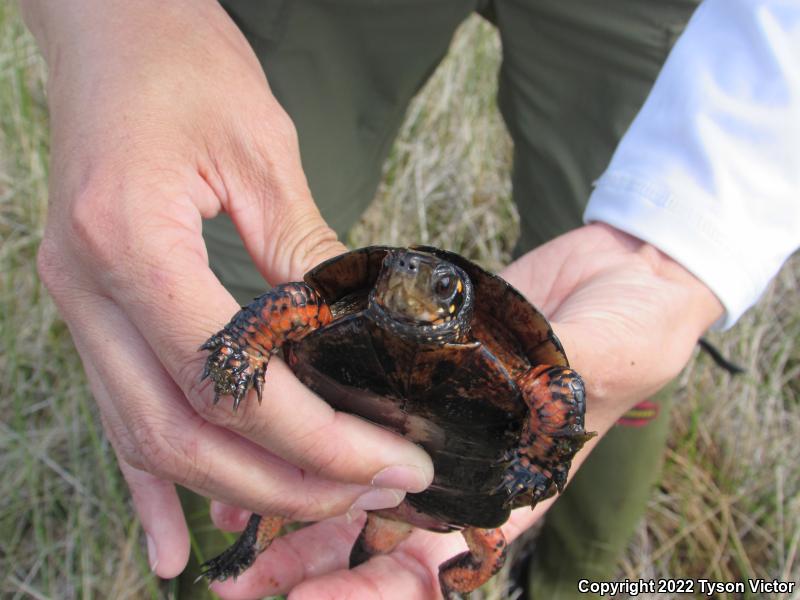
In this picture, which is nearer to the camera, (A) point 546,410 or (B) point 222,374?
(B) point 222,374

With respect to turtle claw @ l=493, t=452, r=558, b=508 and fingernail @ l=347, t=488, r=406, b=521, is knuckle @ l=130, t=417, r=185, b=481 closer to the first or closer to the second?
fingernail @ l=347, t=488, r=406, b=521

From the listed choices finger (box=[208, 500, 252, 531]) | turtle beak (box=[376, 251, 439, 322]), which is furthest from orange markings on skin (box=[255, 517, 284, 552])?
turtle beak (box=[376, 251, 439, 322])

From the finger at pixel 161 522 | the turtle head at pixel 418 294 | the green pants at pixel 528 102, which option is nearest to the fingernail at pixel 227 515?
the finger at pixel 161 522

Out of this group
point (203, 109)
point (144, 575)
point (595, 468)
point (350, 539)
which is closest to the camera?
point (203, 109)

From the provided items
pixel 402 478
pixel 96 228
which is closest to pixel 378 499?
pixel 402 478

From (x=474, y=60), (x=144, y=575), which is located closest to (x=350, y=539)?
(x=144, y=575)

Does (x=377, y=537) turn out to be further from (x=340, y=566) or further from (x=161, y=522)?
(x=161, y=522)

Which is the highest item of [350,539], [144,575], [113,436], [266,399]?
[266,399]

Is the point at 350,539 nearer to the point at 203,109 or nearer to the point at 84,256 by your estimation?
the point at 84,256
